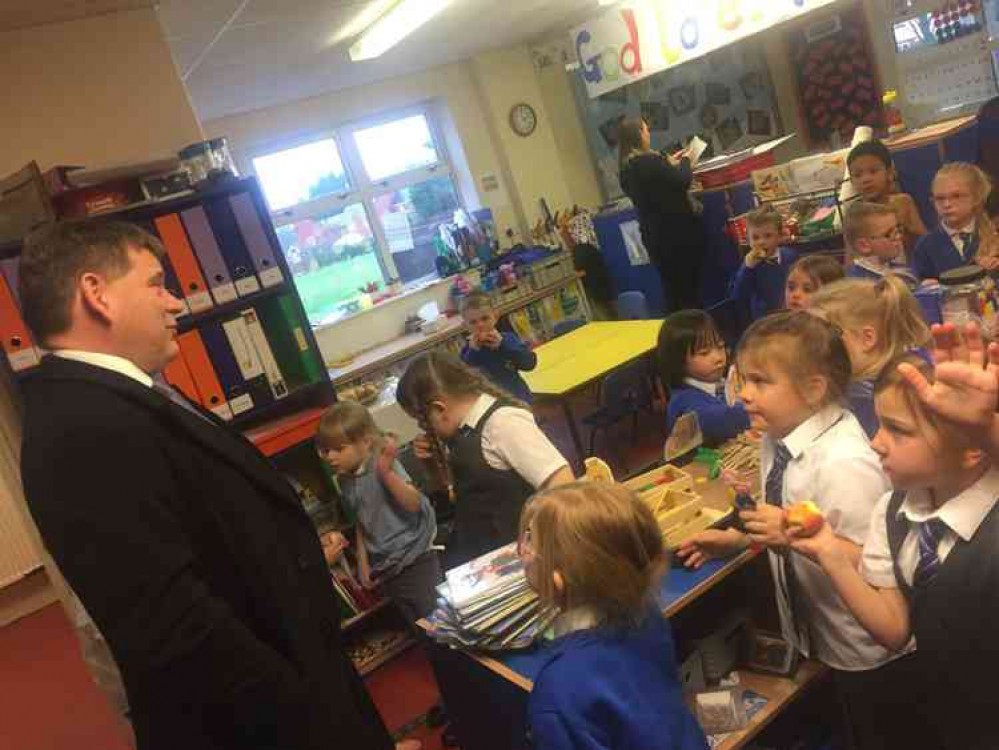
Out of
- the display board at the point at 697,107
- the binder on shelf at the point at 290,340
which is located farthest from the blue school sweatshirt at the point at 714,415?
the display board at the point at 697,107

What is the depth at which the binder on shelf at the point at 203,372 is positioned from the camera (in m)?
2.82

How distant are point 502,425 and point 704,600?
0.75 meters

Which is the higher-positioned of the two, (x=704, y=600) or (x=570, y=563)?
(x=570, y=563)

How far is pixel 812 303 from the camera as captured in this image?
Answer: 2117mm

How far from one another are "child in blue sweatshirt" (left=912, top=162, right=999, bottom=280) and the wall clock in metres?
4.37

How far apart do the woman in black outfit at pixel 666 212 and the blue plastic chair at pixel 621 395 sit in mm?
703

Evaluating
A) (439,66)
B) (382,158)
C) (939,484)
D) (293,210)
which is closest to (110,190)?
(939,484)

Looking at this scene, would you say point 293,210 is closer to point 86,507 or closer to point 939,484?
point 86,507

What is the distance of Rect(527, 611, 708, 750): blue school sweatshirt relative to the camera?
4.25 feet

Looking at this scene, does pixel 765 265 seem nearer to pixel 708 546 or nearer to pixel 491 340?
pixel 491 340

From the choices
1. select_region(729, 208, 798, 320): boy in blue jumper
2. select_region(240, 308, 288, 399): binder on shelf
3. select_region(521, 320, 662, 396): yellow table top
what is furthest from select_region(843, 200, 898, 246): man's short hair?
select_region(240, 308, 288, 399): binder on shelf

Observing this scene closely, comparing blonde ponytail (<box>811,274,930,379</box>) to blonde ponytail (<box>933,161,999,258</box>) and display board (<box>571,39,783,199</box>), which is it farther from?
display board (<box>571,39,783,199</box>)

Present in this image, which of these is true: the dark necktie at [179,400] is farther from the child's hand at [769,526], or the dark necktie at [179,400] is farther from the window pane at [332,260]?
the window pane at [332,260]

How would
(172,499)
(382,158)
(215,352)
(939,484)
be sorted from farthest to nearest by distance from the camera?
(382,158) → (215,352) → (172,499) → (939,484)
